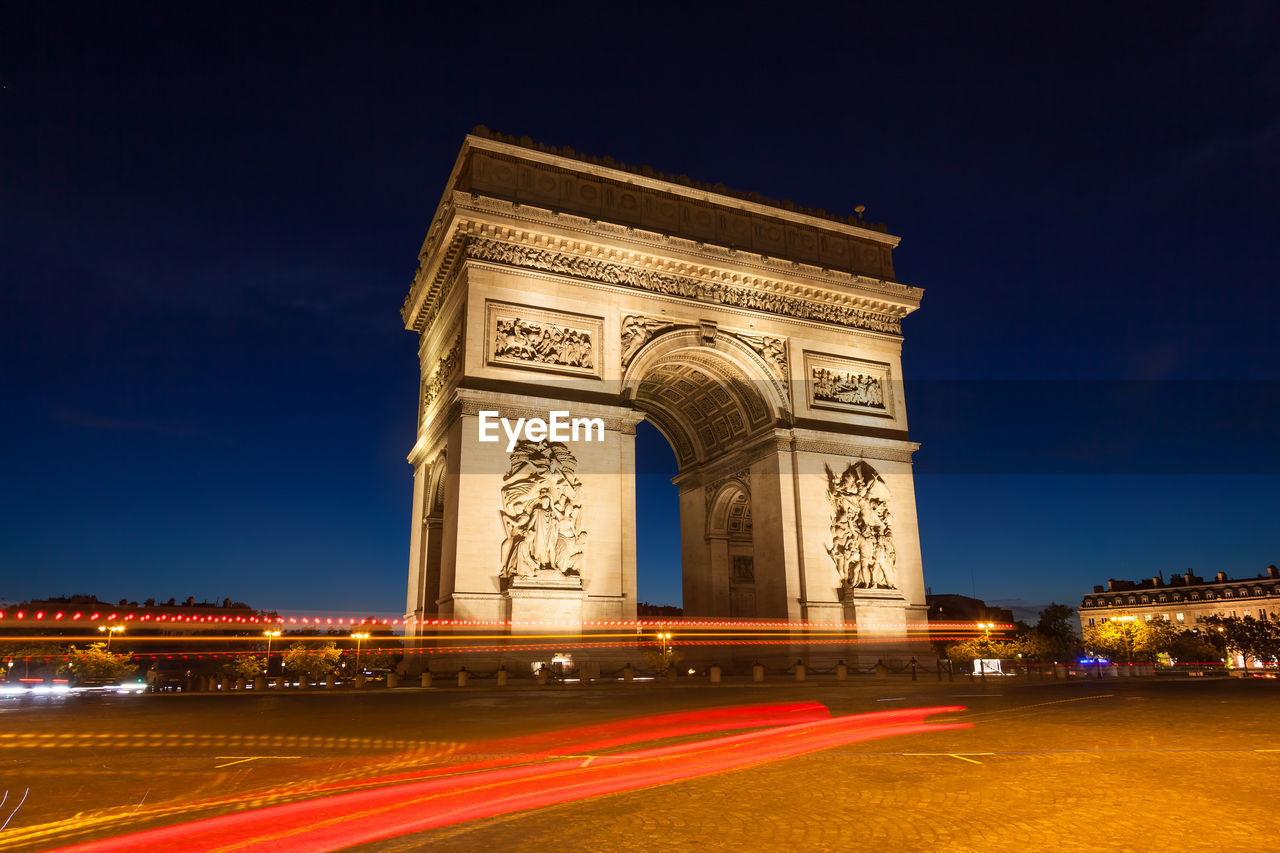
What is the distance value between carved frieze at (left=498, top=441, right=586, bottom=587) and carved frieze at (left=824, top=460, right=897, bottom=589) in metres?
8.93

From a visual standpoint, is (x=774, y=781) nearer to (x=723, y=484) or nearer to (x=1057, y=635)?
(x=723, y=484)

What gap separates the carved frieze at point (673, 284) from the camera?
24.6m

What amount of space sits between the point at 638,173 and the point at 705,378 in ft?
24.5

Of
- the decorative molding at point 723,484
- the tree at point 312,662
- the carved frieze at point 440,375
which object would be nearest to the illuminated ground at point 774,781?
the carved frieze at point 440,375

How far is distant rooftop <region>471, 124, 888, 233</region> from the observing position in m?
25.4

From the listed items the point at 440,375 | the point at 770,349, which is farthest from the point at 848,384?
the point at 440,375

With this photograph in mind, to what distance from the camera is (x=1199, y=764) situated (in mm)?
7191

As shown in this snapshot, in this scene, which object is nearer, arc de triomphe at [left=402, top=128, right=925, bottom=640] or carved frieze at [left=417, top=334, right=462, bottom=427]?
arc de triomphe at [left=402, top=128, right=925, bottom=640]

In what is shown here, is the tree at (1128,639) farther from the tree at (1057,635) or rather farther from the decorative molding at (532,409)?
the decorative molding at (532,409)

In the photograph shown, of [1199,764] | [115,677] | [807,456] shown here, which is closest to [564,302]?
[807,456]

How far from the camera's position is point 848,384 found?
29125mm

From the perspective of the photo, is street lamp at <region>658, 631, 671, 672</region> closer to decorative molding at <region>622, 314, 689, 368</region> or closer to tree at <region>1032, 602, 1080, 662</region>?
decorative molding at <region>622, 314, 689, 368</region>

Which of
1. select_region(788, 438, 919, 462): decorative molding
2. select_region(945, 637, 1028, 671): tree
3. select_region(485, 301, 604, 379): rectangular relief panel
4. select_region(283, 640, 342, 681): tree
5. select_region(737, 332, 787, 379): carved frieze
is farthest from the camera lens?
select_region(283, 640, 342, 681): tree

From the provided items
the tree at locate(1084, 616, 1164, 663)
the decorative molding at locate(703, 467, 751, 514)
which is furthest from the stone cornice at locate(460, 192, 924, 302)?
the tree at locate(1084, 616, 1164, 663)
